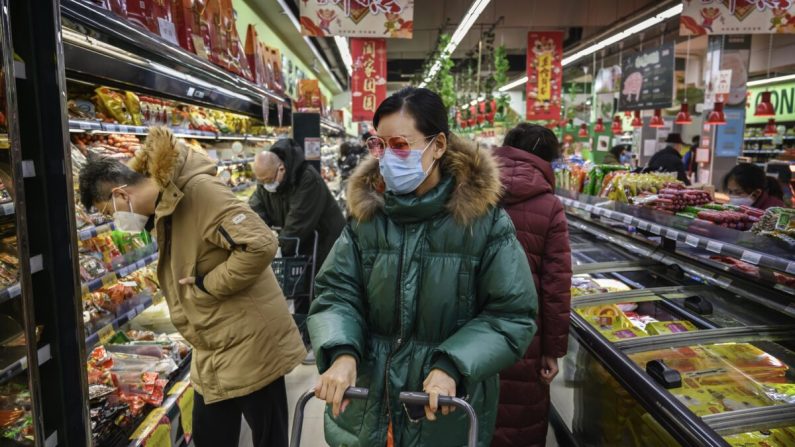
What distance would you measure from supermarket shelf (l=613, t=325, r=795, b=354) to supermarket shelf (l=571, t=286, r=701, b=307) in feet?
1.63

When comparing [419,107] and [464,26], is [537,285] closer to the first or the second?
[419,107]

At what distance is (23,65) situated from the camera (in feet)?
5.08

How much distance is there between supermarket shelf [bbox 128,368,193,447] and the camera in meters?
2.42

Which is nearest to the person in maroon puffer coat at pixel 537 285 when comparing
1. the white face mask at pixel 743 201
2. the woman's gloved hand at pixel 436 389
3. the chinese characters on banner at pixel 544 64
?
the woman's gloved hand at pixel 436 389

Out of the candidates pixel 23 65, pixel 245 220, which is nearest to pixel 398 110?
pixel 245 220

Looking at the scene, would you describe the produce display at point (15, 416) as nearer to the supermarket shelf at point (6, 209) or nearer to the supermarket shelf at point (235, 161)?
the supermarket shelf at point (6, 209)

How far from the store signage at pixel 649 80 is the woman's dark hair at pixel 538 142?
22.4 ft

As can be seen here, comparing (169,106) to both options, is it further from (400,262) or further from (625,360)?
(625,360)

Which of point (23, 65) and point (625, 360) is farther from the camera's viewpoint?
point (625, 360)

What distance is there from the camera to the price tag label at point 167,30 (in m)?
2.74

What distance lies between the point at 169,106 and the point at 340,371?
136 inches

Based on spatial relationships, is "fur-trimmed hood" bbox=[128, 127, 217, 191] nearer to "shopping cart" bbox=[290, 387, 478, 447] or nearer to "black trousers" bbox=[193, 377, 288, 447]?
"black trousers" bbox=[193, 377, 288, 447]

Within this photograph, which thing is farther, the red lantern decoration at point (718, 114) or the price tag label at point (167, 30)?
the red lantern decoration at point (718, 114)

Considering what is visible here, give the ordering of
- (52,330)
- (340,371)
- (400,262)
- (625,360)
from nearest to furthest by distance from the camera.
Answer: (340,371), (400,262), (52,330), (625,360)
